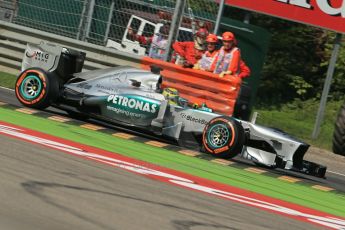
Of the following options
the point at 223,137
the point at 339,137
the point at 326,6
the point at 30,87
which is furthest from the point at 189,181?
the point at 326,6

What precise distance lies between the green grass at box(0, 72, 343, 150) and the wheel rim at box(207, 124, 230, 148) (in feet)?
17.2

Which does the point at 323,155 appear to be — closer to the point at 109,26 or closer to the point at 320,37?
the point at 109,26

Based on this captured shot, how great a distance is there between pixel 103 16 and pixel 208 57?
3.05 m

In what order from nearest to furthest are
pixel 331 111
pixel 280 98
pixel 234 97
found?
pixel 234 97 → pixel 331 111 → pixel 280 98

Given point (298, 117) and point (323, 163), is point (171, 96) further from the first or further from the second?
point (298, 117)

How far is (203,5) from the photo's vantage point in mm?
17938

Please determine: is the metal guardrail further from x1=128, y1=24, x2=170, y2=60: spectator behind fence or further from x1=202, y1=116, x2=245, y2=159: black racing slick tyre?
x1=202, y1=116, x2=245, y2=159: black racing slick tyre

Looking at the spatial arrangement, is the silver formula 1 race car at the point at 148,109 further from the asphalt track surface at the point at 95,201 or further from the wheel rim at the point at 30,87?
the asphalt track surface at the point at 95,201

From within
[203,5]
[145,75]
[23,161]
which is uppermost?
[203,5]

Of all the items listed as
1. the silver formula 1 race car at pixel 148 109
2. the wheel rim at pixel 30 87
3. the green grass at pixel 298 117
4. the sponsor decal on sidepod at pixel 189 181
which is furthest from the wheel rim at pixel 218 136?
the green grass at pixel 298 117

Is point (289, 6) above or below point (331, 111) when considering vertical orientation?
above

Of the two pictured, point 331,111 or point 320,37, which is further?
point 320,37

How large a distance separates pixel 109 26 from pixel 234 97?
3866 millimetres

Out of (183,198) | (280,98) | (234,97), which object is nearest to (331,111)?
(280,98)
